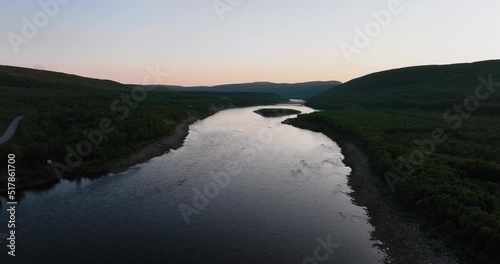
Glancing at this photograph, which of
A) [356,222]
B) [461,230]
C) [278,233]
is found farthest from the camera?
[356,222]

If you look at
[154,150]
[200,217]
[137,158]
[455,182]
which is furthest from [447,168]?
[154,150]

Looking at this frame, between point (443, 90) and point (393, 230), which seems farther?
point (443, 90)

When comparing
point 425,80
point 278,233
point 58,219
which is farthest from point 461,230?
point 425,80

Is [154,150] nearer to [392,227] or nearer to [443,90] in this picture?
[392,227]

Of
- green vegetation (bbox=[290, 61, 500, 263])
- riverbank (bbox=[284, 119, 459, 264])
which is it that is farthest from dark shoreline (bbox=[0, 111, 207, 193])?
green vegetation (bbox=[290, 61, 500, 263])

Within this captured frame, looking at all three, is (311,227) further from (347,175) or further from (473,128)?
(473,128)

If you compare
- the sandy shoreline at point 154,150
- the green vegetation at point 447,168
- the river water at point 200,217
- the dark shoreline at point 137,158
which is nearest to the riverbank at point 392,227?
the green vegetation at point 447,168
